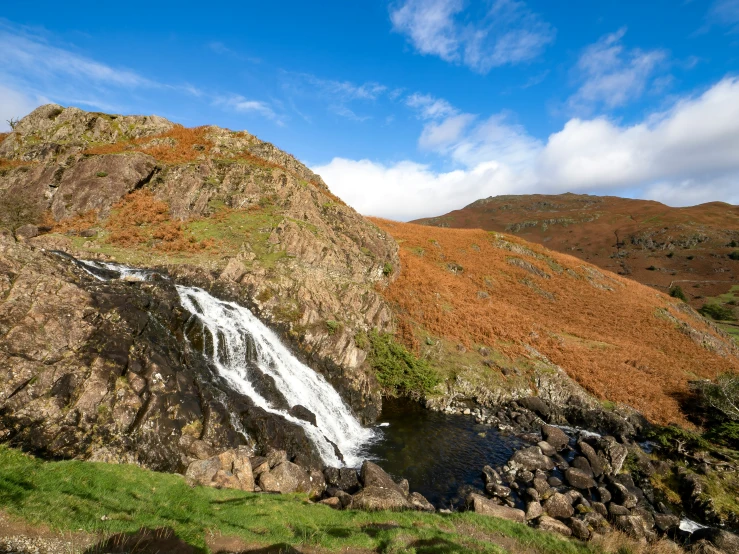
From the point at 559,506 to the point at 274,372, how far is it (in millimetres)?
19565

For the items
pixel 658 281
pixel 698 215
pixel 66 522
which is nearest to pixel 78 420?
pixel 66 522

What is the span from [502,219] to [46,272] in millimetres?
181236

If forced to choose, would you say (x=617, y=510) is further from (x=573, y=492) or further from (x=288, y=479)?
(x=288, y=479)

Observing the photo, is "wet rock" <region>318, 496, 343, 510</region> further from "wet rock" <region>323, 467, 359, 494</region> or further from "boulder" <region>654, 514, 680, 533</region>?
"boulder" <region>654, 514, 680, 533</region>

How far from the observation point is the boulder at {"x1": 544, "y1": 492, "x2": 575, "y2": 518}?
18.6m

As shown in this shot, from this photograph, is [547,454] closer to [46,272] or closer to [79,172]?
[46,272]

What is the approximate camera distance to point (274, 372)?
24.8 meters

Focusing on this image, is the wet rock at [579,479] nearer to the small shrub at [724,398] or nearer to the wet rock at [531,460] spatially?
the wet rock at [531,460]

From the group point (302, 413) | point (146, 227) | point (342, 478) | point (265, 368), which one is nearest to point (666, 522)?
point (342, 478)

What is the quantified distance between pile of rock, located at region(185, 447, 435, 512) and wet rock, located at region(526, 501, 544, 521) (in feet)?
16.9

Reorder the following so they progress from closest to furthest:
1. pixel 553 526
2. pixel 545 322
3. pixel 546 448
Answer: pixel 553 526
pixel 546 448
pixel 545 322

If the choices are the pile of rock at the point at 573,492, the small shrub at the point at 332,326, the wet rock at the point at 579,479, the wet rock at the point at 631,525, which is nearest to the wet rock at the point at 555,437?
the pile of rock at the point at 573,492

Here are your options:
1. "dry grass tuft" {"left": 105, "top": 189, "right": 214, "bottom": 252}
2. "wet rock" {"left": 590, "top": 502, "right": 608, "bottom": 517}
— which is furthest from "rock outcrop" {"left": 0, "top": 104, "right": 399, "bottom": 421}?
"wet rock" {"left": 590, "top": 502, "right": 608, "bottom": 517}

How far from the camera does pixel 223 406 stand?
19.8 m
